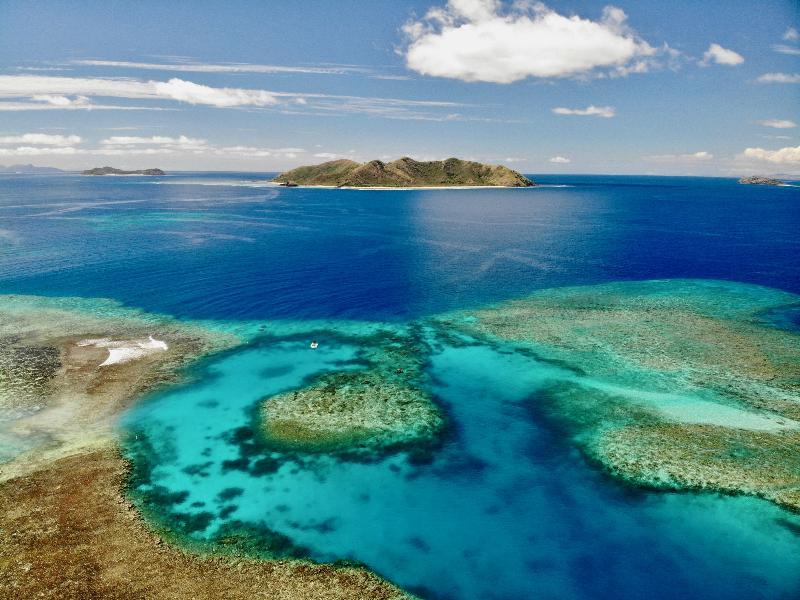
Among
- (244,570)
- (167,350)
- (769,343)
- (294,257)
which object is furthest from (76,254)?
(769,343)

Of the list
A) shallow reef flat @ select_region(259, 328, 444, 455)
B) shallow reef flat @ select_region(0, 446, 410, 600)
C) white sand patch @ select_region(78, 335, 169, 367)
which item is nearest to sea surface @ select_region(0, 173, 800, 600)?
shallow reef flat @ select_region(259, 328, 444, 455)

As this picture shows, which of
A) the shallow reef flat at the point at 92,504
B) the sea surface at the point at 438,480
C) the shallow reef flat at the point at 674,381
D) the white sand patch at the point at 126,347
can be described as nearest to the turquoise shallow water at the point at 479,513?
the sea surface at the point at 438,480

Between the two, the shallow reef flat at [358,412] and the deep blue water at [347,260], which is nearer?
the shallow reef flat at [358,412]

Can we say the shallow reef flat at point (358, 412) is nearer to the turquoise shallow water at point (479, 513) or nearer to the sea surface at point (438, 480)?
the sea surface at point (438, 480)

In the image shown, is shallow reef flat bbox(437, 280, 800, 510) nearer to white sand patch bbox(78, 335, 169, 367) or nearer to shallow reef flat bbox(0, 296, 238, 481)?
shallow reef flat bbox(0, 296, 238, 481)

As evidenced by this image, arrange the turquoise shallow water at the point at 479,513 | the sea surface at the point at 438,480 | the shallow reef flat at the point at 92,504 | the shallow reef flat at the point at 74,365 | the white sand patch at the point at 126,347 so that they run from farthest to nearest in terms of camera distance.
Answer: the white sand patch at the point at 126,347
the shallow reef flat at the point at 74,365
the sea surface at the point at 438,480
the turquoise shallow water at the point at 479,513
the shallow reef flat at the point at 92,504

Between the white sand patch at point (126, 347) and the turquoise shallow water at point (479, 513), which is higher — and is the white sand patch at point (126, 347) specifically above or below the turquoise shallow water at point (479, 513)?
above
